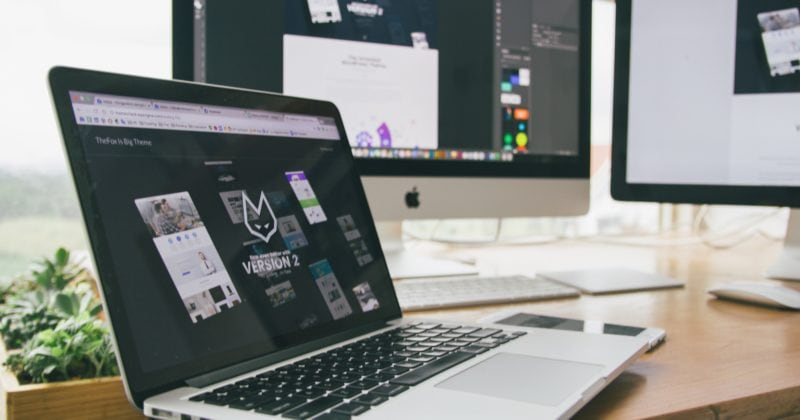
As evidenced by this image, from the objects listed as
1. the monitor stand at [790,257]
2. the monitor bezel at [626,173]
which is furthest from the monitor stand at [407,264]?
the monitor stand at [790,257]

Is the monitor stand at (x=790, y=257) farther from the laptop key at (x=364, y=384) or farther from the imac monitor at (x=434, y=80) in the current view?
the laptop key at (x=364, y=384)

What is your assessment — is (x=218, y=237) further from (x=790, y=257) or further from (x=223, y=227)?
(x=790, y=257)

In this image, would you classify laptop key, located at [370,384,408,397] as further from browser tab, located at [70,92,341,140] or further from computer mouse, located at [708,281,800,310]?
computer mouse, located at [708,281,800,310]

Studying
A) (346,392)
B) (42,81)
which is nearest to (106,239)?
(346,392)

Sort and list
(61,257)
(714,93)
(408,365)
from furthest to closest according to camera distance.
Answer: (714,93)
(61,257)
(408,365)

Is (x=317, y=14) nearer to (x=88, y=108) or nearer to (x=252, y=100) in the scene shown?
(x=252, y=100)

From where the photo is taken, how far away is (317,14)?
0.95 metres

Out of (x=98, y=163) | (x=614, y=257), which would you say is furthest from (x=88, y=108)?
(x=614, y=257)

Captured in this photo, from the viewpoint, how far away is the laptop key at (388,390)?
438 millimetres

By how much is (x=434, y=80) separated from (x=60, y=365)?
0.70m

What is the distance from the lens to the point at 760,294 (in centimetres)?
88

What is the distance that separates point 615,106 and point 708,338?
48 cm

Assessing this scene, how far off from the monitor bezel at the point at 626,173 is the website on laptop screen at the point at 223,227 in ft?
1.80

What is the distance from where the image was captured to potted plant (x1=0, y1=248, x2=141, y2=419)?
19.8 inches
